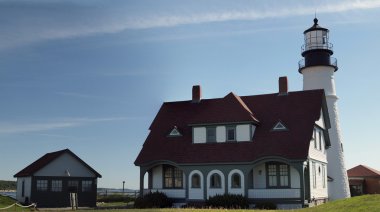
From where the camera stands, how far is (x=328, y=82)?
39906mm

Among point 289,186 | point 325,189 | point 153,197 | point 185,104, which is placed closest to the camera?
point 289,186

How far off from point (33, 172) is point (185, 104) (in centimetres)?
1303

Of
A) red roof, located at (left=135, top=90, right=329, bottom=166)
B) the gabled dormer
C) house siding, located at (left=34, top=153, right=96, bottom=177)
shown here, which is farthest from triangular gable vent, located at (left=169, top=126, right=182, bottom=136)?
house siding, located at (left=34, top=153, right=96, bottom=177)

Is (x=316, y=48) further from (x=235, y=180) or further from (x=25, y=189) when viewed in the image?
(x=25, y=189)

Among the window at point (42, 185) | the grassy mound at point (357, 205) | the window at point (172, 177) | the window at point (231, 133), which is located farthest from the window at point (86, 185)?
the grassy mound at point (357, 205)

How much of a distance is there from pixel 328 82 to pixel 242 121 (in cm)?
1044

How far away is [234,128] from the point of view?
33875mm

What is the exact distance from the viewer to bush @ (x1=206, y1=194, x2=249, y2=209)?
30.5m

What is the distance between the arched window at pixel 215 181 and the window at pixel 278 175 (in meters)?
3.20

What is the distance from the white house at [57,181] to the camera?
129 feet

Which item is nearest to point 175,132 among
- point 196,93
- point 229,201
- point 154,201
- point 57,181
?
point 196,93

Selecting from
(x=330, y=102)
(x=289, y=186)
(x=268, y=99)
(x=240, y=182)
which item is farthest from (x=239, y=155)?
(x=330, y=102)

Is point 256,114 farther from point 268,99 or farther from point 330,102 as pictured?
point 330,102

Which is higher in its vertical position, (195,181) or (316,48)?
(316,48)
